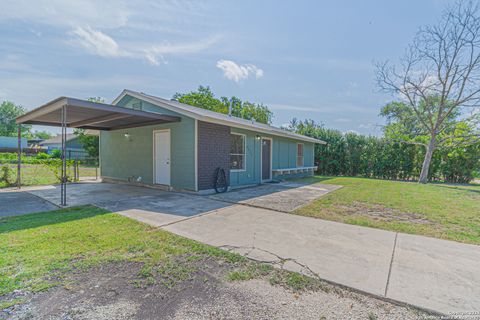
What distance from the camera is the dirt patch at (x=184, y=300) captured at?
6.27 feet

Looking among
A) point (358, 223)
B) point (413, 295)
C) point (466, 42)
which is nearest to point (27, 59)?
point (358, 223)

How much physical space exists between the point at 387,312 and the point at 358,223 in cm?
270

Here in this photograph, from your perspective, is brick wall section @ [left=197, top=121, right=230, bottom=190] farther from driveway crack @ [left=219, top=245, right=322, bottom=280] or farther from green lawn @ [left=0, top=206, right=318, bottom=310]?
driveway crack @ [left=219, top=245, right=322, bottom=280]

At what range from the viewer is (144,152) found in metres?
8.98

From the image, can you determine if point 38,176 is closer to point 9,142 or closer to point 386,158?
point 386,158

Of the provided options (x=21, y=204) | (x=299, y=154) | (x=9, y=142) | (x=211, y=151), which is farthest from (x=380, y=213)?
(x=9, y=142)

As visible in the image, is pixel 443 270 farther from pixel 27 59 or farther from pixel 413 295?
pixel 27 59

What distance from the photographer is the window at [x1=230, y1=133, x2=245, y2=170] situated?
28.8 ft

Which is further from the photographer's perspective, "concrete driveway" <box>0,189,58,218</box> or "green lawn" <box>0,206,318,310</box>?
"concrete driveway" <box>0,189,58,218</box>

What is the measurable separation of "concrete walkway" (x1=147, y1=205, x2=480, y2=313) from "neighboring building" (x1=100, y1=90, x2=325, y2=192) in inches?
121

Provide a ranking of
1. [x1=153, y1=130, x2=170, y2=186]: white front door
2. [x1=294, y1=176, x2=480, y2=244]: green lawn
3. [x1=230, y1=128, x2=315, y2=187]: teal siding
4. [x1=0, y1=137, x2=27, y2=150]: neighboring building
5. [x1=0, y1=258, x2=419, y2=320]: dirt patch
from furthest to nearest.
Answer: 1. [x1=0, y1=137, x2=27, y2=150]: neighboring building
2. [x1=230, y1=128, x2=315, y2=187]: teal siding
3. [x1=153, y1=130, x2=170, y2=186]: white front door
4. [x1=294, y1=176, x2=480, y2=244]: green lawn
5. [x1=0, y1=258, x2=419, y2=320]: dirt patch

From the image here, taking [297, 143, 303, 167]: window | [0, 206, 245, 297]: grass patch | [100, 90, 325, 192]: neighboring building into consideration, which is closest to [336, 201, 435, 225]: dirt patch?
[0, 206, 245, 297]: grass patch

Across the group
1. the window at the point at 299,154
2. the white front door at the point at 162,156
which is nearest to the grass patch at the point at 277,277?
the white front door at the point at 162,156

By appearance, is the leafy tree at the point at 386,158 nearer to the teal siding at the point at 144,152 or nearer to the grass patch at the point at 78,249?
the teal siding at the point at 144,152
